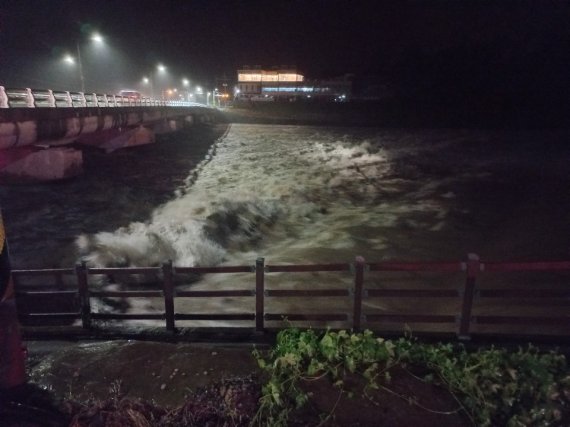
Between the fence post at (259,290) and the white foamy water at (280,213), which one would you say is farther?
the white foamy water at (280,213)

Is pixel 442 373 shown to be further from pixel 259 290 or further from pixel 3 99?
pixel 3 99

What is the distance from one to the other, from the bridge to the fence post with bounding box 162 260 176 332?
13155mm

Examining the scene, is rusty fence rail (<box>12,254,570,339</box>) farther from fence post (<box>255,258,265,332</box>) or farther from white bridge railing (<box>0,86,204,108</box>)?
white bridge railing (<box>0,86,204,108</box>)

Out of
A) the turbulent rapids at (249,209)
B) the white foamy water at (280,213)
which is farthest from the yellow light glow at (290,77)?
the white foamy water at (280,213)

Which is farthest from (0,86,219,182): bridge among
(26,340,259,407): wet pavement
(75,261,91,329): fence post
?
(26,340,259,407): wet pavement

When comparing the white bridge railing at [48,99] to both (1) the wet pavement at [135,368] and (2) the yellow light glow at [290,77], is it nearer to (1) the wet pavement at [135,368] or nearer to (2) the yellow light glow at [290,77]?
(1) the wet pavement at [135,368]

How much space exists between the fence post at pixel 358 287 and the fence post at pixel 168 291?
2.69 meters

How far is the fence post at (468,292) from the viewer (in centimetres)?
560

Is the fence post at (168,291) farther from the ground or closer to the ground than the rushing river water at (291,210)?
farther from the ground

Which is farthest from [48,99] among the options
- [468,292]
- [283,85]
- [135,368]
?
[283,85]

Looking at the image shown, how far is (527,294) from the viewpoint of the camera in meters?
5.63

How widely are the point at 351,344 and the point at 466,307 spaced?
73.0 inches

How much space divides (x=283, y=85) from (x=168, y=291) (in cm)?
11197

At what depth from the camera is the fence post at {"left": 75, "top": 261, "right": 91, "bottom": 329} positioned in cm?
613
